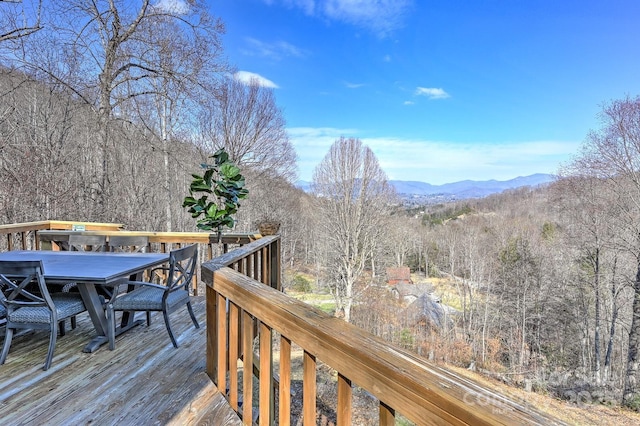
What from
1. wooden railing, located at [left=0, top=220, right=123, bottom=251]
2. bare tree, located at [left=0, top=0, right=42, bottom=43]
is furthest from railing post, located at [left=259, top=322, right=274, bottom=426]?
bare tree, located at [left=0, top=0, right=42, bottom=43]

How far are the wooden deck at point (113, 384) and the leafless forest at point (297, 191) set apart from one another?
573 centimetres

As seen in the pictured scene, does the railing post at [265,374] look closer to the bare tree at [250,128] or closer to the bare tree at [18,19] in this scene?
the bare tree at [18,19]

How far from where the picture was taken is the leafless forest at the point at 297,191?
6746 millimetres

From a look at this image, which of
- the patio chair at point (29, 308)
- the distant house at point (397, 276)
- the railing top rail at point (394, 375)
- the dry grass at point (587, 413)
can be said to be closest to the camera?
the railing top rail at point (394, 375)

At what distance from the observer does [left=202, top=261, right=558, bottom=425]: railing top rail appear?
1.81 feet

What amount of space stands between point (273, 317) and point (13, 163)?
7.91 metres

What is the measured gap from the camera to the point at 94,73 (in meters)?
7.15

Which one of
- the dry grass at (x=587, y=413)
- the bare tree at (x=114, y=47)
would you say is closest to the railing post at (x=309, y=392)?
the bare tree at (x=114, y=47)

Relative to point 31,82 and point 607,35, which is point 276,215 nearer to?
point 31,82

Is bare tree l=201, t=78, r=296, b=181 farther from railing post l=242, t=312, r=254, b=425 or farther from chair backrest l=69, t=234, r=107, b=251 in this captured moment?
railing post l=242, t=312, r=254, b=425

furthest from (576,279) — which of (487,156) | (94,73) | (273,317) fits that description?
(94,73)

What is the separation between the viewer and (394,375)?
0.70 metres

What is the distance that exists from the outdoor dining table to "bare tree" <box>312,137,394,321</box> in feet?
40.2

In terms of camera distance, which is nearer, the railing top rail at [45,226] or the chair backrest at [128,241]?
the chair backrest at [128,241]
